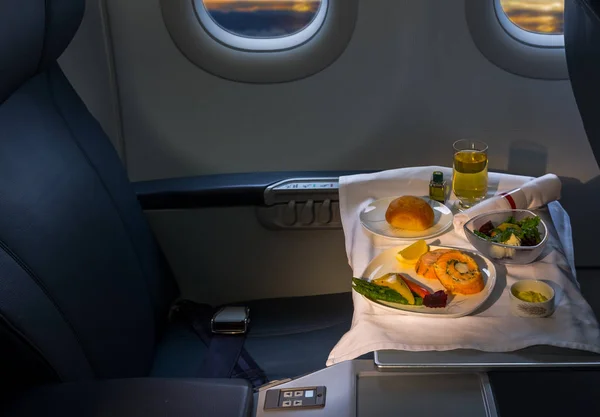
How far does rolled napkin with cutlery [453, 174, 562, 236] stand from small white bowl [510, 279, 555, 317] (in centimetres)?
26

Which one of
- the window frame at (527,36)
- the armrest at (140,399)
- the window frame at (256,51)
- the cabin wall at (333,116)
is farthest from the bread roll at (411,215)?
the window frame at (527,36)

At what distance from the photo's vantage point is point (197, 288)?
73.1 inches

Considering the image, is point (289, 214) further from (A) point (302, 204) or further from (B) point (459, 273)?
(B) point (459, 273)

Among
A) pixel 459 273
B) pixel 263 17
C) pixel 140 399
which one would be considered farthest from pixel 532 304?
pixel 263 17

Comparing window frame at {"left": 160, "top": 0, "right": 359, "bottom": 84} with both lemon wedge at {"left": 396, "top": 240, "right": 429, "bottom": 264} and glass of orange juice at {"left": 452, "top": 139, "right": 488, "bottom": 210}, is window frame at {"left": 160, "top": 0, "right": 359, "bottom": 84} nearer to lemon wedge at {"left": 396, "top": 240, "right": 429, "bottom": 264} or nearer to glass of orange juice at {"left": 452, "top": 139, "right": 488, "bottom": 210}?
glass of orange juice at {"left": 452, "top": 139, "right": 488, "bottom": 210}

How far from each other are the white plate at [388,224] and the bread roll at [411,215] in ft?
0.04

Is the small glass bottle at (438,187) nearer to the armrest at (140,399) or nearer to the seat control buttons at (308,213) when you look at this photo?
the seat control buttons at (308,213)

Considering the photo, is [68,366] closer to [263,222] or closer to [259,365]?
[259,365]

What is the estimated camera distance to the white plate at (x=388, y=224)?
138cm

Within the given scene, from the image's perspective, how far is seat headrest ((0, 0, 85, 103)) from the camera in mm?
1067

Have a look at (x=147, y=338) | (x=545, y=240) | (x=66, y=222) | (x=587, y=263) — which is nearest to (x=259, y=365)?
(x=147, y=338)

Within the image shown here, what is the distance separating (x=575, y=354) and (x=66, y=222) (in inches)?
34.3

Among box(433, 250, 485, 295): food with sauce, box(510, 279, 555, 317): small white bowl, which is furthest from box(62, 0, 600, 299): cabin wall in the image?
box(510, 279, 555, 317): small white bowl

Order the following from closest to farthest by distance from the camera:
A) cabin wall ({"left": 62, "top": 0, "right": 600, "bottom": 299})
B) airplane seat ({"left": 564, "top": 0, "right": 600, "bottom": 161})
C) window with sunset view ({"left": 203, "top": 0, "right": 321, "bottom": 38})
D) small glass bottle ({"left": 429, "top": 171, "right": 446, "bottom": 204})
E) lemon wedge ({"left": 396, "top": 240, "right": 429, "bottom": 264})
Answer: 1. airplane seat ({"left": 564, "top": 0, "right": 600, "bottom": 161})
2. lemon wedge ({"left": 396, "top": 240, "right": 429, "bottom": 264})
3. small glass bottle ({"left": 429, "top": 171, "right": 446, "bottom": 204})
4. cabin wall ({"left": 62, "top": 0, "right": 600, "bottom": 299})
5. window with sunset view ({"left": 203, "top": 0, "right": 321, "bottom": 38})
